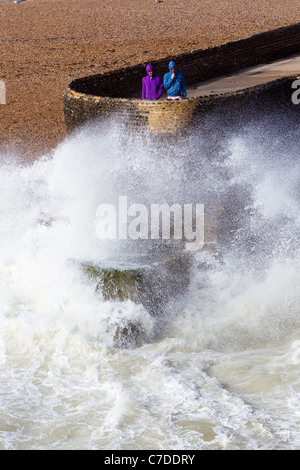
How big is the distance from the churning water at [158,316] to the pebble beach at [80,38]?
8.11ft

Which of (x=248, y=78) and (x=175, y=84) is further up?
(x=248, y=78)

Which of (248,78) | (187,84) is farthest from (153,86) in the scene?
(248,78)

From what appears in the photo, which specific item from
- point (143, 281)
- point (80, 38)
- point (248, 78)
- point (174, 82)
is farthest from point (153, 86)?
point (80, 38)

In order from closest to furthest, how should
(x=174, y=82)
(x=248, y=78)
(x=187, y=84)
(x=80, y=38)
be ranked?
1. (x=174, y=82)
2. (x=187, y=84)
3. (x=248, y=78)
4. (x=80, y=38)

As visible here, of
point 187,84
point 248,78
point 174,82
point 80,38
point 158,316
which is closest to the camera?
point 158,316

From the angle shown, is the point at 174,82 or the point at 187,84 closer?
the point at 174,82

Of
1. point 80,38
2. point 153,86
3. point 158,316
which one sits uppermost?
point 80,38

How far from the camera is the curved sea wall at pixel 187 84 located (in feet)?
28.2

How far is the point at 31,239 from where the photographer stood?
855cm

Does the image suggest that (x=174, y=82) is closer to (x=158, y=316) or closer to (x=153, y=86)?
(x=153, y=86)

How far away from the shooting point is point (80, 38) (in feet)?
74.1

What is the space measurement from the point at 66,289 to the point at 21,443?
2.31 meters

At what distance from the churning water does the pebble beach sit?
247 cm

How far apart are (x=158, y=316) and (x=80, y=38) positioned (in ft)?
55.8
